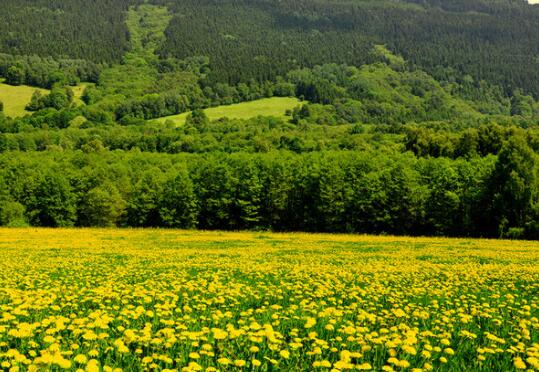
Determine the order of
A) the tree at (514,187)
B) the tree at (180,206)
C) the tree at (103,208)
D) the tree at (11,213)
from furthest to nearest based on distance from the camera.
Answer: the tree at (103,208) < the tree at (180,206) < the tree at (11,213) < the tree at (514,187)

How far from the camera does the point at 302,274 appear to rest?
668 inches

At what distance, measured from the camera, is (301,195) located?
7250 cm

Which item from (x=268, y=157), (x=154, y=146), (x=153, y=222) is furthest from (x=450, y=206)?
(x=154, y=146)

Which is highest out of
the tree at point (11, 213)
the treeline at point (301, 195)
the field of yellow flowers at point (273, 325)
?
the treeline at point (301, 195)

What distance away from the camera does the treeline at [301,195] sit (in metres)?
55.5

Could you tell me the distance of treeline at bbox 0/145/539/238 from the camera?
182 ft

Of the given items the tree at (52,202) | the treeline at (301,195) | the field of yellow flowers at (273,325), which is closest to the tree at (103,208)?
the treeline at (301,195)

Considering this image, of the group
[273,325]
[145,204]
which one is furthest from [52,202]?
[273,325]

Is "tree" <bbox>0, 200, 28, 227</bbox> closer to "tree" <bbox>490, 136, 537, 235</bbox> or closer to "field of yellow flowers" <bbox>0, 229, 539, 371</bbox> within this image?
"field of yellow flowers" <bbox>0, 229, 539, 371</bbox>

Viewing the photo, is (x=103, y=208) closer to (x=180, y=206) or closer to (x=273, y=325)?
(x=180, y=206)

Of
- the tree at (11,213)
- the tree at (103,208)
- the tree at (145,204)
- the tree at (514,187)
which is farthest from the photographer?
the tree at (145,204)

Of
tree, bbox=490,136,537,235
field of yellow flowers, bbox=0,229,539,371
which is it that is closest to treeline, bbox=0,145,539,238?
tree, bbox=490,136,537,235

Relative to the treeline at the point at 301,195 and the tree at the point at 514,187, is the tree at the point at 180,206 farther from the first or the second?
the tree at the point at 514,187

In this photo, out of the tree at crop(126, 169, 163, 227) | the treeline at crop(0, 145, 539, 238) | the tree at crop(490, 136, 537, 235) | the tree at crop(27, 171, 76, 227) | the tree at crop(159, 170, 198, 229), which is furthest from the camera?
the tree at crop(27, 171, 76, 227)
